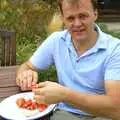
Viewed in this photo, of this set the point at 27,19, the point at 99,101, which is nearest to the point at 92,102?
the point at 99,101

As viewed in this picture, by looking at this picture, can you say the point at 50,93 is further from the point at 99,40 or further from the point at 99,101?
the point at 99,40

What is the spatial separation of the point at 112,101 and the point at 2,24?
4370mm

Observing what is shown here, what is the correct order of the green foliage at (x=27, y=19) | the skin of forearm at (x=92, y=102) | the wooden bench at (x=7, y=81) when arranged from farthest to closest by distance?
the green foliage at (x=27, y=19) → the wooden bench at (x=7, y=81) → the skin of forearm at (x=92, y=102)

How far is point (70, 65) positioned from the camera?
2568 mm

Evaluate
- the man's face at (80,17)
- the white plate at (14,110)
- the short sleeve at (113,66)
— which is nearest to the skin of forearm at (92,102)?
the short sleeve at (113,66)

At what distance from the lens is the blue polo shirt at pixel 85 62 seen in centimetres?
242

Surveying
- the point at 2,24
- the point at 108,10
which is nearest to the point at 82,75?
the point at 2,24

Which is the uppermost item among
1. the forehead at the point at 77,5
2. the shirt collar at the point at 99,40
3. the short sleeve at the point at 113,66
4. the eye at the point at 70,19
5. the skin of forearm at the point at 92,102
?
the forehead at the point at 77,5

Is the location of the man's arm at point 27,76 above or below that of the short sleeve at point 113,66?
below

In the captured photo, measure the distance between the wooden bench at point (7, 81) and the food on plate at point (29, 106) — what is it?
1.93ft

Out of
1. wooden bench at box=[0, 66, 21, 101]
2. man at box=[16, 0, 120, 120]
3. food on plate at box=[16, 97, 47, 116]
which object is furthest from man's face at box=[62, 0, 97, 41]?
wooden bench at box=[0, 66, 21, 101]

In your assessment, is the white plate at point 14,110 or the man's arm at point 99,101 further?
the white plate at point 14,110

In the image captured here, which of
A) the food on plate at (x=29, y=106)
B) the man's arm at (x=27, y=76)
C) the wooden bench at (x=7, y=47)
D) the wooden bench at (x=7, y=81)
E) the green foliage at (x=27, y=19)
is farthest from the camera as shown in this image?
the green foliage at (x=27, y=19)

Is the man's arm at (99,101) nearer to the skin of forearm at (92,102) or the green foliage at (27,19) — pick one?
the skin of forearm at (92,102)
